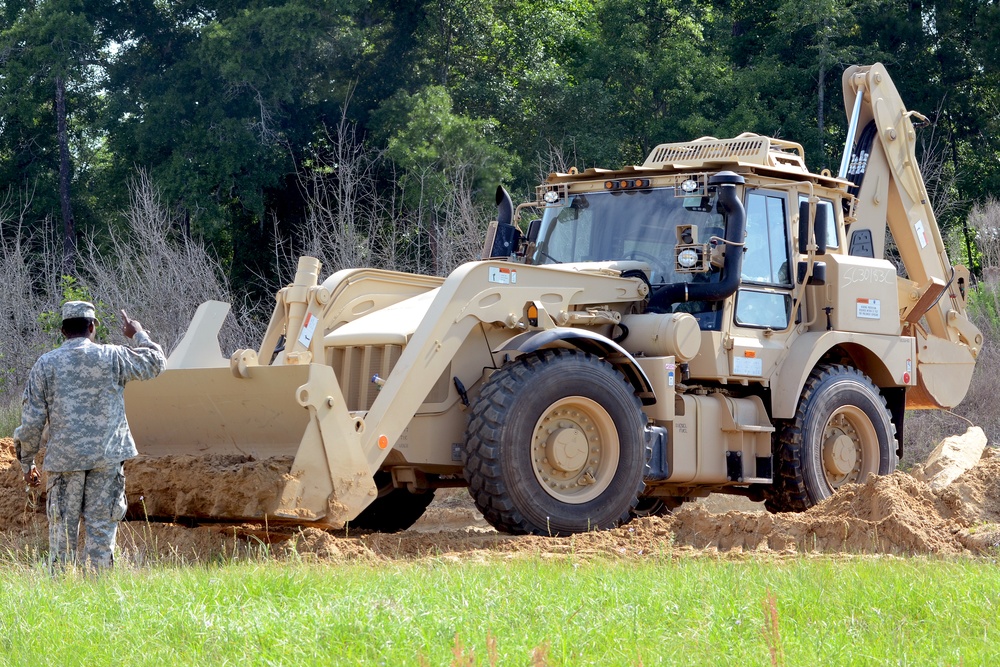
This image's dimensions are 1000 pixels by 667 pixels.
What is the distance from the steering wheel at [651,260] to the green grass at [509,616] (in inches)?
140

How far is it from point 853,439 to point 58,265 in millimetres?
21126

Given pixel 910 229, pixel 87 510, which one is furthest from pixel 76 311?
pixel 910 229

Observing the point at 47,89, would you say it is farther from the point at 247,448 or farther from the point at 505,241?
the point at 247,448

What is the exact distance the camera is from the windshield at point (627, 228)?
10062mm

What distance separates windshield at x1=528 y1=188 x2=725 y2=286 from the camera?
10.1 meters

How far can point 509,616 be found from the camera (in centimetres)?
579

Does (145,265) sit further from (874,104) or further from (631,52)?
(874,104)

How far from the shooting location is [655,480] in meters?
9.51

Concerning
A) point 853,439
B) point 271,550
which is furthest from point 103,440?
point 853,439

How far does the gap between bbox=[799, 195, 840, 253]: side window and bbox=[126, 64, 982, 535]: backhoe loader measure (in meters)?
0.02

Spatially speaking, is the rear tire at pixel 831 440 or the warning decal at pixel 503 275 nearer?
the warning decal at pixel 503 275

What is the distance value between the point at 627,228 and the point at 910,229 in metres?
3.58

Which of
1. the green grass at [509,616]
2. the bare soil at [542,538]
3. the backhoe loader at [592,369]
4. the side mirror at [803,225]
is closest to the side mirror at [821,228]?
the backhoe loader at [592,369]

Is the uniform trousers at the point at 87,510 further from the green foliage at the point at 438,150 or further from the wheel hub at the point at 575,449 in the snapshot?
the green foliage at the point at 438,150
